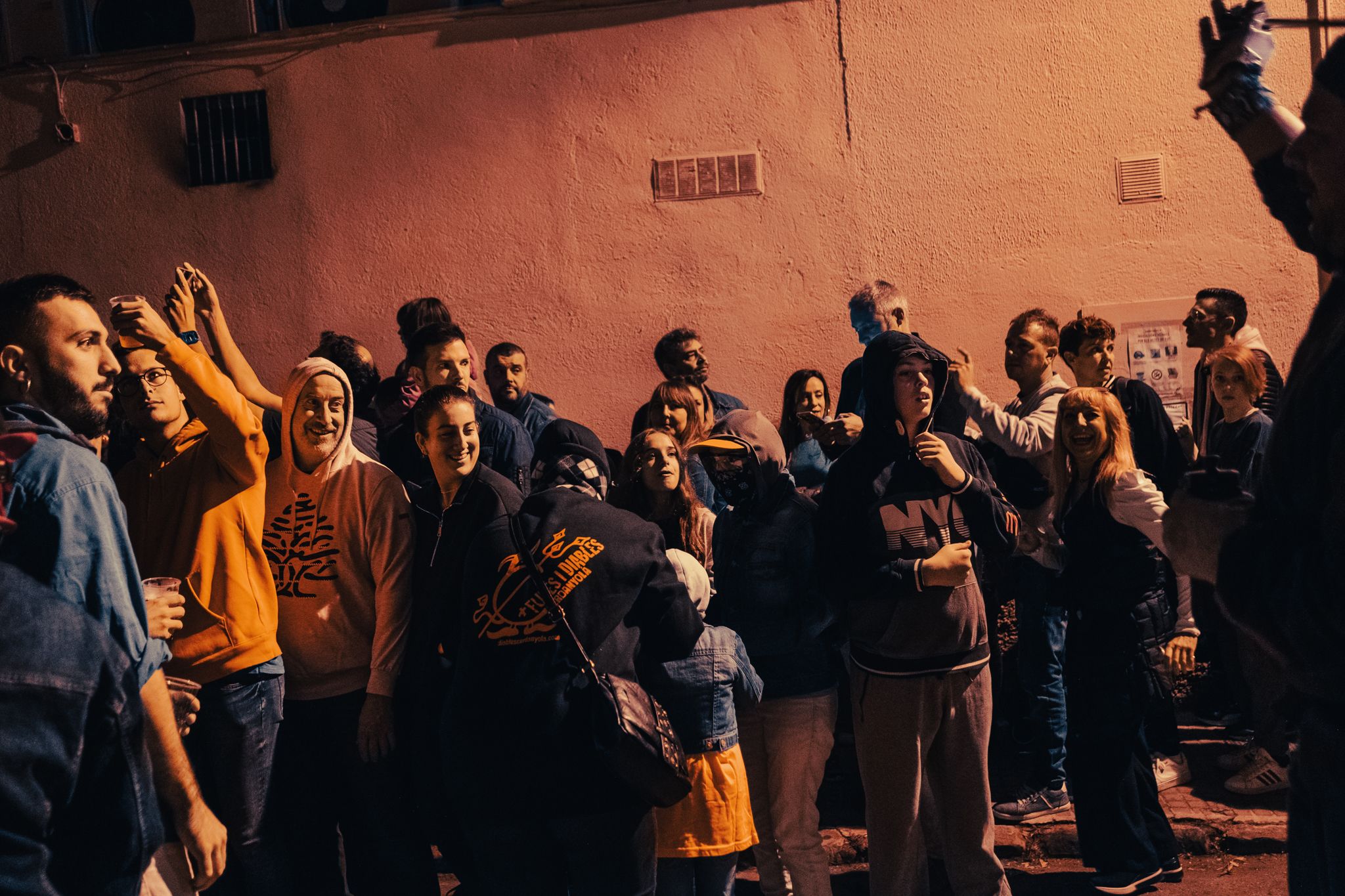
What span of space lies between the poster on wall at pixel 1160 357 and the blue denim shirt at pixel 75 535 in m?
7.56

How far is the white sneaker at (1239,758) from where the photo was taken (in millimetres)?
6082

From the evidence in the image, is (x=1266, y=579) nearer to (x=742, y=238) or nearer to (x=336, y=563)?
(x=336, y=563)

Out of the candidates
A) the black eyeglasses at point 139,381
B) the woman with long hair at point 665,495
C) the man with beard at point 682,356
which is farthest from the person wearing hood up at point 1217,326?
the black eyeglasses at point 139,381

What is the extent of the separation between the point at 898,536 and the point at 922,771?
882mm

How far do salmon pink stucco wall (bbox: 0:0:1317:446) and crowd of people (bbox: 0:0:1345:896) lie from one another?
2.96 metres

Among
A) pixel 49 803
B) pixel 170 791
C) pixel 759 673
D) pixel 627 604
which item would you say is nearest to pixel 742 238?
pixel 759 673

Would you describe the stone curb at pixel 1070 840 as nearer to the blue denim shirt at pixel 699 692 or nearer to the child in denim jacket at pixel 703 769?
the child in denim jacket at pixel 703 769

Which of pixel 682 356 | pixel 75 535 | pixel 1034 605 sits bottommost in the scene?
pixel 1034 605

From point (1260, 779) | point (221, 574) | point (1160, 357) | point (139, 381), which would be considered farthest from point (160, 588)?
point (1160, 357)

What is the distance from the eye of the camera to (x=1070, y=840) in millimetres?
5727

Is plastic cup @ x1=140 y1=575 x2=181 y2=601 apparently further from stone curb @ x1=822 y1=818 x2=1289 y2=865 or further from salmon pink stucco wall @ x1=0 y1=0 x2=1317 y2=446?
salmon pink stucco wall @ x1=0 y1=0 x2=1317 y2=446

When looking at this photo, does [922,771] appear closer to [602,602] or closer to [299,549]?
[602,602]

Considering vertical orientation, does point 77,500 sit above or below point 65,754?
above

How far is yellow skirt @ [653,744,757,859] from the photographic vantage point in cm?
434
